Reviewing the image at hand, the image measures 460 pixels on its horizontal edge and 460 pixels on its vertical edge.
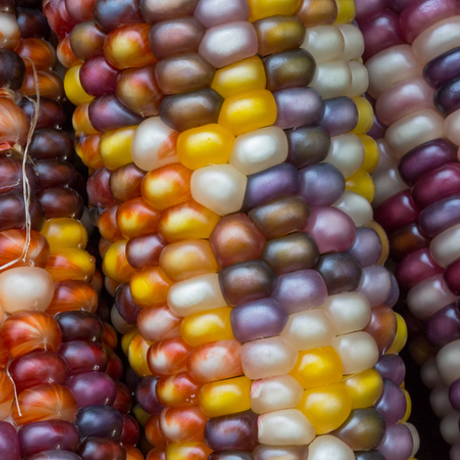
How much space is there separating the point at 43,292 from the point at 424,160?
0.39 metres

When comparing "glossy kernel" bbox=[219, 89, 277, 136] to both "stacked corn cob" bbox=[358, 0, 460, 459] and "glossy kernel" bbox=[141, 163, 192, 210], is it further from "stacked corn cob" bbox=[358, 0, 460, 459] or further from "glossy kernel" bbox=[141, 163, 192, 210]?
"stacked corn cob" bbox=[358, 0, 460, 459]

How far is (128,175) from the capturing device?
0.58 meters

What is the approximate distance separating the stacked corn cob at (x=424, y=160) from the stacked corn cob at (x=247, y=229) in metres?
0.08

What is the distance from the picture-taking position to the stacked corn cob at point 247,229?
529 millimetres

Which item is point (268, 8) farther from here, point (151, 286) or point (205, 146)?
point (151, 286)

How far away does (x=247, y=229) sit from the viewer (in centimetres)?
53

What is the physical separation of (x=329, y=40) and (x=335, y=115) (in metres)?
0.07

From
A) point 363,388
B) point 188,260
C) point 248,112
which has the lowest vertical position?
point 363,388

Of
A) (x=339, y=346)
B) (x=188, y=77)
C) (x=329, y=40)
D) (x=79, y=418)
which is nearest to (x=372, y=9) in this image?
(x=329, y=40)

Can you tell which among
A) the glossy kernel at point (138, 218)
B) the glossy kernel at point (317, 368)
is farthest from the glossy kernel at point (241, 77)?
the glossy kernel at point (317, 368)

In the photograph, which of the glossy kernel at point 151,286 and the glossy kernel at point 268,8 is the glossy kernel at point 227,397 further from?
the glossy kernel at point 268,8

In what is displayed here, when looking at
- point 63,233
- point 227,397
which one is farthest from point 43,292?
point 227,397

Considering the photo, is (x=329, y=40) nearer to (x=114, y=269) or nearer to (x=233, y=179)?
(x=233, y=179)

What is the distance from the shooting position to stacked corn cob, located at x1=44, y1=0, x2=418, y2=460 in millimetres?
529
